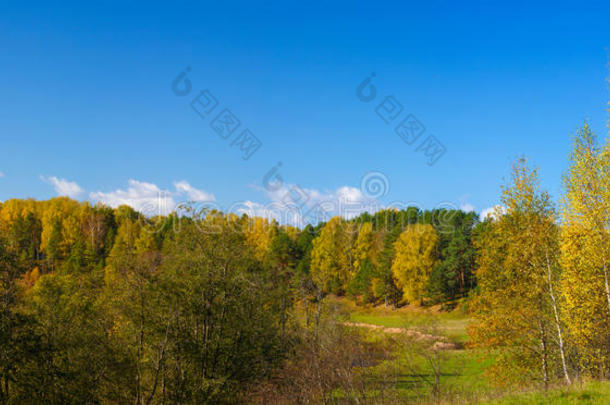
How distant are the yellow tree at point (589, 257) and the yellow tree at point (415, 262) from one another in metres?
52.7

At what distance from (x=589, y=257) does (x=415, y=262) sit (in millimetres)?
55545

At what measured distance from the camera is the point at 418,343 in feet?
104

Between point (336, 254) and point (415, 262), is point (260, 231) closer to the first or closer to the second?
point (336, 254)

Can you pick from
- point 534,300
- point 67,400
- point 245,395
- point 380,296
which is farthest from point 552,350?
point 380,296

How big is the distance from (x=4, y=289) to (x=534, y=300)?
80.9ft

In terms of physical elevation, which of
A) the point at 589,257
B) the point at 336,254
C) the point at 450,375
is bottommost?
the point at 450,375

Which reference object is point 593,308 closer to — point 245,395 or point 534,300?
point 534,300

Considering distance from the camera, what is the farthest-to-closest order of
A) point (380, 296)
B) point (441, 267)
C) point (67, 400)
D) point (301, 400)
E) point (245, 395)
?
point (380, 296), point (441, 267), point (245, 395), point (301, 400), point (67, 400)

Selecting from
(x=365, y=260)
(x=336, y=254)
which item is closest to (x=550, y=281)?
(x=365, y=260)

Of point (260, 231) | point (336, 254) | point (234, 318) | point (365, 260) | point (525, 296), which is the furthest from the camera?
point (260, 231)

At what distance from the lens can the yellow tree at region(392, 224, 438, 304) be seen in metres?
72.6

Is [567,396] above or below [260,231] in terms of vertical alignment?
below

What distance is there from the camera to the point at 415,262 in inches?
2884

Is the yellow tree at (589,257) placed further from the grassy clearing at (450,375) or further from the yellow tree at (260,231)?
the yellow tree at (260,231)
